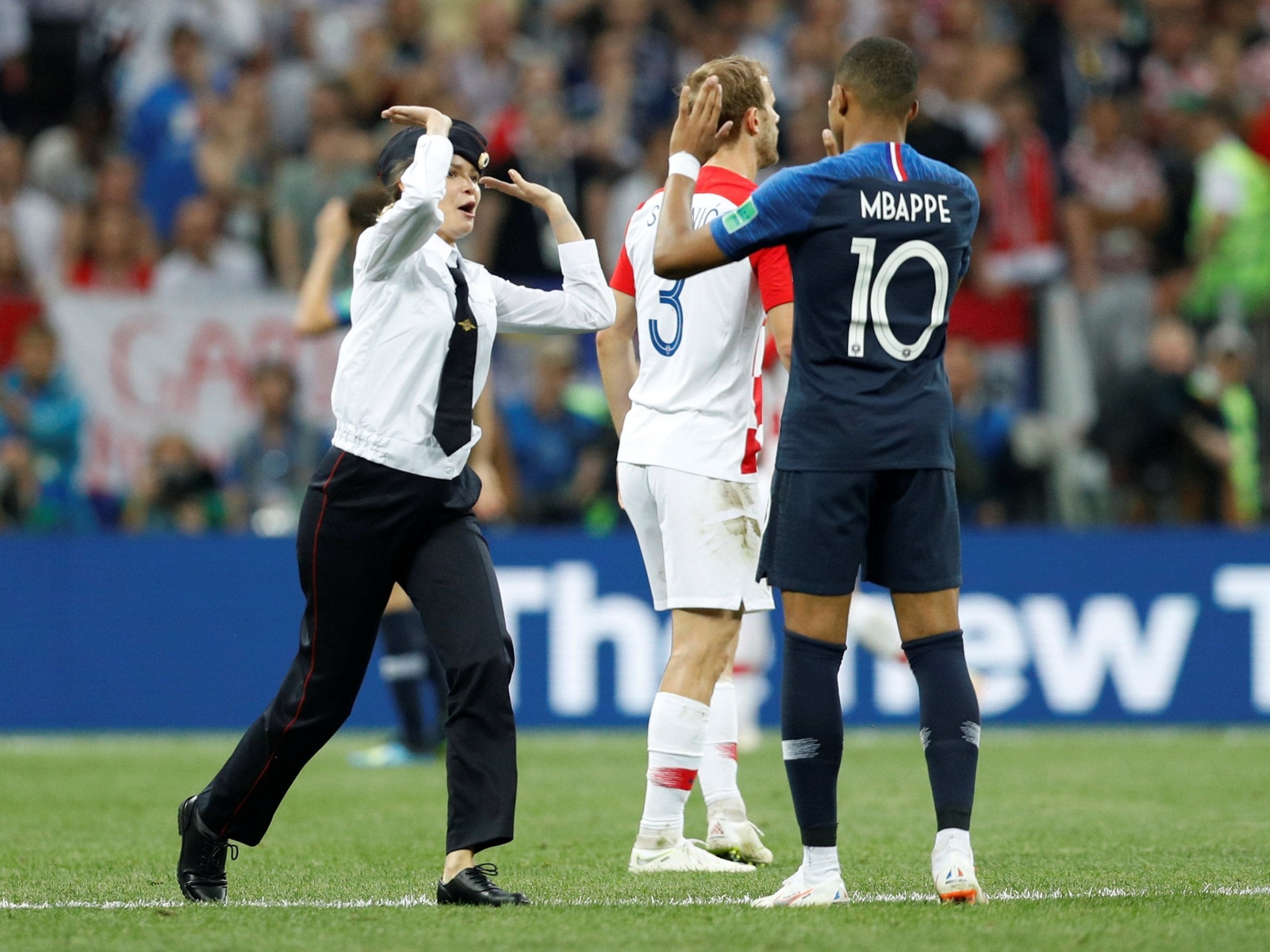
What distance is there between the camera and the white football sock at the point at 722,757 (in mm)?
6434

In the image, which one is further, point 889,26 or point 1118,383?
point 889,26

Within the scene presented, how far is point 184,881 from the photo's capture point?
538 centimetres

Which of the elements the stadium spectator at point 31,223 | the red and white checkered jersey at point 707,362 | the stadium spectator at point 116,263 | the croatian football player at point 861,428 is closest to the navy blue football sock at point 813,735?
the croatian football player at point 861,428

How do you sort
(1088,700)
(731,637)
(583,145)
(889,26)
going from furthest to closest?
(889,26) → (583,145) → (1088,700) → (731,637)

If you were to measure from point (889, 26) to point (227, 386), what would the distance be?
20.6 feet

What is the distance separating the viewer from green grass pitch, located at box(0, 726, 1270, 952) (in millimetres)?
4598

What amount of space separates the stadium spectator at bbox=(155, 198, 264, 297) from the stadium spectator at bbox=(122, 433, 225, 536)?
1.59 m

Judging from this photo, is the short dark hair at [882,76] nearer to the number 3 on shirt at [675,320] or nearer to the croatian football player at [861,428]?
the croatian football player at [861,428]

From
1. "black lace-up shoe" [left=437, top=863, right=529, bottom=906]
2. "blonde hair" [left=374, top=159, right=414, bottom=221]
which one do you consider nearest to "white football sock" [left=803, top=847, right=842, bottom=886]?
"black lace-up shoe" [left=437, top=863, right=529, bottom=906]

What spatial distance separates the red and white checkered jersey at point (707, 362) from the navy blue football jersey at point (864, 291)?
107cm

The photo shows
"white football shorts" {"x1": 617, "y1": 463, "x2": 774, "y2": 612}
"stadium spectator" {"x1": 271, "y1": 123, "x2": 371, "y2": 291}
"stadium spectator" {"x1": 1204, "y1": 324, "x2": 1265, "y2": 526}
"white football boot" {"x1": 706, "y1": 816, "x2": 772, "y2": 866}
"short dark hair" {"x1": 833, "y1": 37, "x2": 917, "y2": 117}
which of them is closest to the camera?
"short dark hair" {"x1": 833, "y1": 37, "x2": 917, "y2": 117}

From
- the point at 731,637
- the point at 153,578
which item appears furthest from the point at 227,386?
the point at 731,637

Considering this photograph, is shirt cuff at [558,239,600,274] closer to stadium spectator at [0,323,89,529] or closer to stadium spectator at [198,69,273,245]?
stadium spectator at [0,323,89,529]

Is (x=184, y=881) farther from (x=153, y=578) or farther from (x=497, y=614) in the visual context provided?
(x=153, y=578)
